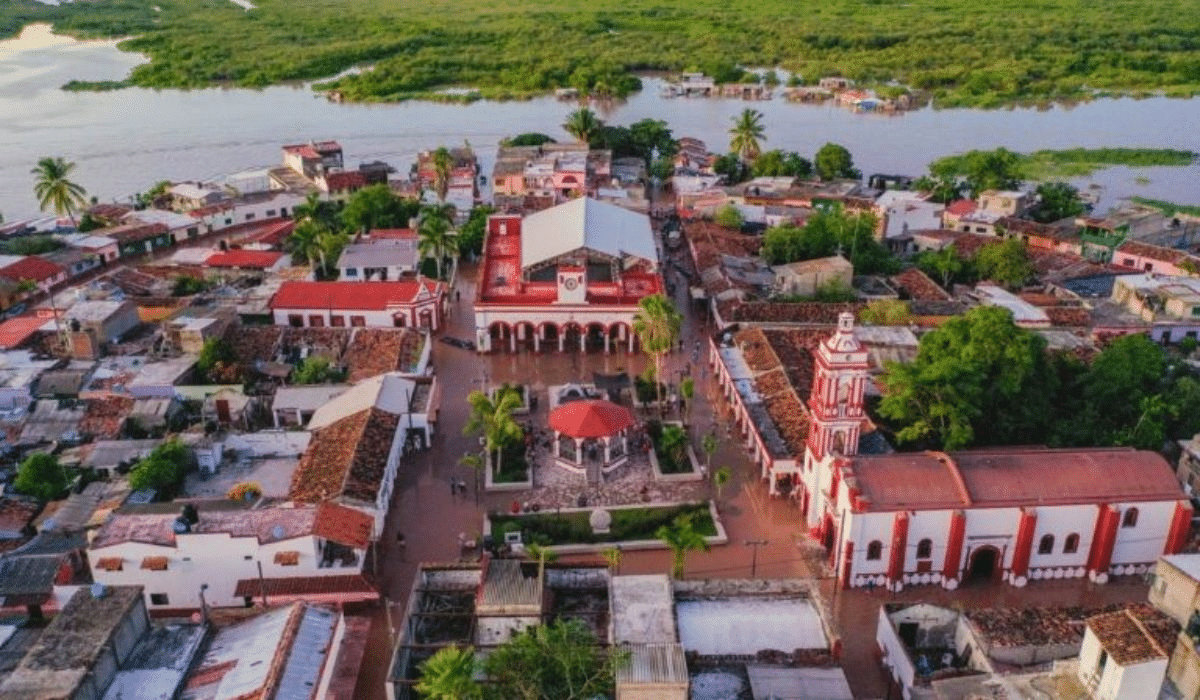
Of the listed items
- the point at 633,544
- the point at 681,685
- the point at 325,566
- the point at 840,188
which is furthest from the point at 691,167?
the point at 681,685

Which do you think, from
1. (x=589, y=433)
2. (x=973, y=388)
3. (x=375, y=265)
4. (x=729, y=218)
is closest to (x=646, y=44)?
(x=729, y=218)

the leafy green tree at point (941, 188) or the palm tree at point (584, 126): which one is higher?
the palm tree at point (584, 126)

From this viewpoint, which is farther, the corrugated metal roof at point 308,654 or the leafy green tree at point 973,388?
the leafy green tree at point 973,388

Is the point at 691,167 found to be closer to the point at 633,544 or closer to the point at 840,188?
the point at 840,188

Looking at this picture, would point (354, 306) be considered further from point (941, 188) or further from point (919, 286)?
point (941, 188)

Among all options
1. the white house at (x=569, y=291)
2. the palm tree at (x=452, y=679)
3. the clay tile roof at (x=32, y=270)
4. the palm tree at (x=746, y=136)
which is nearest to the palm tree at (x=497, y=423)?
the white house at (x=569, y=291)

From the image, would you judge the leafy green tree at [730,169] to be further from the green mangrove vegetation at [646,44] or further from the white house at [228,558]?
the white house at [228,558]
